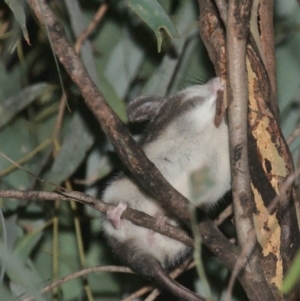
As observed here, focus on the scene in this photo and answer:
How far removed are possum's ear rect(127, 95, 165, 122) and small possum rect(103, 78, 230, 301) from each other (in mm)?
101

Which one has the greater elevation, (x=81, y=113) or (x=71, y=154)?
(x=81, y=113)

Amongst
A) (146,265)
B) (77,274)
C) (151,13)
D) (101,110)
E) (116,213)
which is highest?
(151,13)

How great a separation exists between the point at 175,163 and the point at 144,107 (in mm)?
334

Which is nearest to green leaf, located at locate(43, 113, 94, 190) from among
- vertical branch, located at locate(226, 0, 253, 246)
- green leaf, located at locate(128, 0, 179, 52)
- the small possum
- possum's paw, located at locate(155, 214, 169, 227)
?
the small possum

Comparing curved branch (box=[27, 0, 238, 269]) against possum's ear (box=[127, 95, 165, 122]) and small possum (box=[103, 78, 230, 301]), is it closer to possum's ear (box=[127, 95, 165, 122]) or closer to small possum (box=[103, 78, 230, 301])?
small possum (box=[103, 78, 230, 301])

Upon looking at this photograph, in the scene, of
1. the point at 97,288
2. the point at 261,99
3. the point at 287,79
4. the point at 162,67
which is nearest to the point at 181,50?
the point at 162,67

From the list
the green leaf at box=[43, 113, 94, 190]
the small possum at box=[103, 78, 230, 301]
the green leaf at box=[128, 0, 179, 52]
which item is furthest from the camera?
the green leaf at box=[43, 113, 94, 190]

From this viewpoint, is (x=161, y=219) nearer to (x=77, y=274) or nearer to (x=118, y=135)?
(x=77, y=274)

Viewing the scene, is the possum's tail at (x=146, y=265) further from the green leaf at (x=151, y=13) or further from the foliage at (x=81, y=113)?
the green leaf at (x=151, y=13)

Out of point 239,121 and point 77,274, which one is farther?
point 77,274

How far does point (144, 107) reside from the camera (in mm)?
3021

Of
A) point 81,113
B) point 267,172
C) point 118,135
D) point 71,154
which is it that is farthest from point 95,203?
point 81,113

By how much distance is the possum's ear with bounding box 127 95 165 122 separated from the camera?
9.86 ft

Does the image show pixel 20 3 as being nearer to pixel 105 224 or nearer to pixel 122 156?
pixel 122 156
